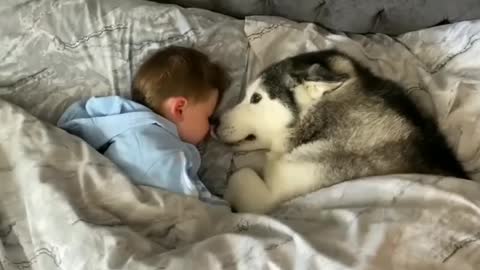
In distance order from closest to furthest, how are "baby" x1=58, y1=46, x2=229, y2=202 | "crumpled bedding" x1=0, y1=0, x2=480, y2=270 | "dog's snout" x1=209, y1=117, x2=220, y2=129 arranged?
"crumpled bedding" x1=0, y1=0, x2=480, y2=270 < "baby" x1=58, y1=46, x2=229, y2=202 < "dog's snout" x1=209, y1=117, x2=220, y2=129

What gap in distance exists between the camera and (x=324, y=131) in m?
1.96

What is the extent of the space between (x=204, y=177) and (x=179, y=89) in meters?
0.25

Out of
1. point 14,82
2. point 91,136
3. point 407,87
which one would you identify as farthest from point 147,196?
point 407,87

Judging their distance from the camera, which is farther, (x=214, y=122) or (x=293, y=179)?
(x=214, y=122)

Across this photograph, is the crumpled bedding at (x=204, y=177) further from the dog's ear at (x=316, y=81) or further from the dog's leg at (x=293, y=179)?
the dog's ear at (x=316, y=81)

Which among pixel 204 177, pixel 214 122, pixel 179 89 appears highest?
pixel 179 89

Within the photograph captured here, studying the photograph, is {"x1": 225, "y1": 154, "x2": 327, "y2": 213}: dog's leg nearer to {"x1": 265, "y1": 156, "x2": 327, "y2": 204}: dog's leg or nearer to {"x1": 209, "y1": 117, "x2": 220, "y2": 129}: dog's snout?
{"x1": 265, "y1": 156, "x2": 327, "y2": 204}: dog's leg

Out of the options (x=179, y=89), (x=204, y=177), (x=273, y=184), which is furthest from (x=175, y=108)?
(x=273, y=184)

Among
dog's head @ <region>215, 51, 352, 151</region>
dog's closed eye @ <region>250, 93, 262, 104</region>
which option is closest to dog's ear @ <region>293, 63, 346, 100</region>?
dog's head @ <region>215, 51, 352, 151</region>

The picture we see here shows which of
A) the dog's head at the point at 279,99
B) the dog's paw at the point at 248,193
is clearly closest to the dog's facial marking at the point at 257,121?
the dog's head at the point at 279,99

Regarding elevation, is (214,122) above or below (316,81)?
below

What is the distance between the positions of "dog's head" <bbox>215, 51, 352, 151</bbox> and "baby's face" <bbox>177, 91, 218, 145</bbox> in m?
0.04

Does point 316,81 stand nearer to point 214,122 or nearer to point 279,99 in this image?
point 279,99

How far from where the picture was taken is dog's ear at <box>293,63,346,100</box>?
1.93m
